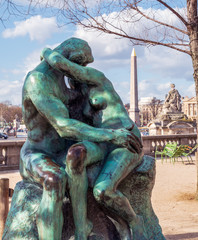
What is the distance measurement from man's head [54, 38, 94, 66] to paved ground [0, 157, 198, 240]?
9.96 ft

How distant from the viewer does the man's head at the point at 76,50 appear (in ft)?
9.76

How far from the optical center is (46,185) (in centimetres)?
243

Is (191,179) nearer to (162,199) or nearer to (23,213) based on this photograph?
(162,199)

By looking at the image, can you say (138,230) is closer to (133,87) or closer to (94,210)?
(94,210)

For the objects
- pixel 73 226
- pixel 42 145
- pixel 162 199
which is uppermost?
pixel 42 145

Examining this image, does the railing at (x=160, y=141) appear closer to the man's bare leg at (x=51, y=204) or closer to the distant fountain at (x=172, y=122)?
the distant fountain at (x=172, y=122)

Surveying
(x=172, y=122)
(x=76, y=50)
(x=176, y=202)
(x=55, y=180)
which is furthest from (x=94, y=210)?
(x=172, y=122)

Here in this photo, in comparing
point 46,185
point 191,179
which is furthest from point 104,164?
point 191,179

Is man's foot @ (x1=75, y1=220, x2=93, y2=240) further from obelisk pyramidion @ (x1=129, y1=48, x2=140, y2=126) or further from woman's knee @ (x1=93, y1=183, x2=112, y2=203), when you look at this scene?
obelisk pyramidion @ (x1=129, y1=48, x2=140, y2=126)

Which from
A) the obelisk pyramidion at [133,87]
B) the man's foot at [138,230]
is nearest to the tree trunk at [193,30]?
the man's foot at [138,230]

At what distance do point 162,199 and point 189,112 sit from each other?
9595 cm

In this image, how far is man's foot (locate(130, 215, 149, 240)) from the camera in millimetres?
2713

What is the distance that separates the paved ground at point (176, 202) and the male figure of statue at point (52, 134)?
9.06 ft

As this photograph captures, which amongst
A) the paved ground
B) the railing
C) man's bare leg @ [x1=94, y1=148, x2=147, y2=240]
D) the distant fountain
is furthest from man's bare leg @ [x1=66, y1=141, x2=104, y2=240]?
the distant fountain
